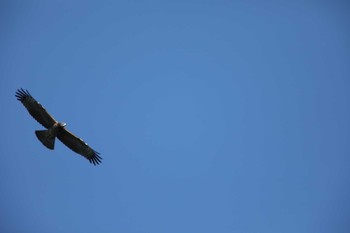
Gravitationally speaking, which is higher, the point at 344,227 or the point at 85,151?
the point at 344,227

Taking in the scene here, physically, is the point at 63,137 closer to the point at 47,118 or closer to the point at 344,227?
the point at 47,118

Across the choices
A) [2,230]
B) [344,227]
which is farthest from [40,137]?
[344,227]

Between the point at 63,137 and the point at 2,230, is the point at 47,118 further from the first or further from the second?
the point at 2,230

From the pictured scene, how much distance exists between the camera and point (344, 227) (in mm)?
48875

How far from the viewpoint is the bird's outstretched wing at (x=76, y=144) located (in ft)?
73.8

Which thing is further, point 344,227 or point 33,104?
point 344,227

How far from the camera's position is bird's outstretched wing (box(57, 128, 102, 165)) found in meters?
22.5

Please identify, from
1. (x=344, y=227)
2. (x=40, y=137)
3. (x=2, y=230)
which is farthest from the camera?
(x=344, y=227)

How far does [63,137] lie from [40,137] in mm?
1074

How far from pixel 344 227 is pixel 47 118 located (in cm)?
3620

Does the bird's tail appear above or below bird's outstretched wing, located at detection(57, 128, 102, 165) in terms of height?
below

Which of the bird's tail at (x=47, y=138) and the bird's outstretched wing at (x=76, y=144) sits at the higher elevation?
the bird's outstretched wing at (x=76, y=144)

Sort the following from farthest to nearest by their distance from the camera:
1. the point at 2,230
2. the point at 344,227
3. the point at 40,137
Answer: the point at 344,227
the point at 2,230
the point at 40,137

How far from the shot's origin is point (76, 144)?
2295 cm
